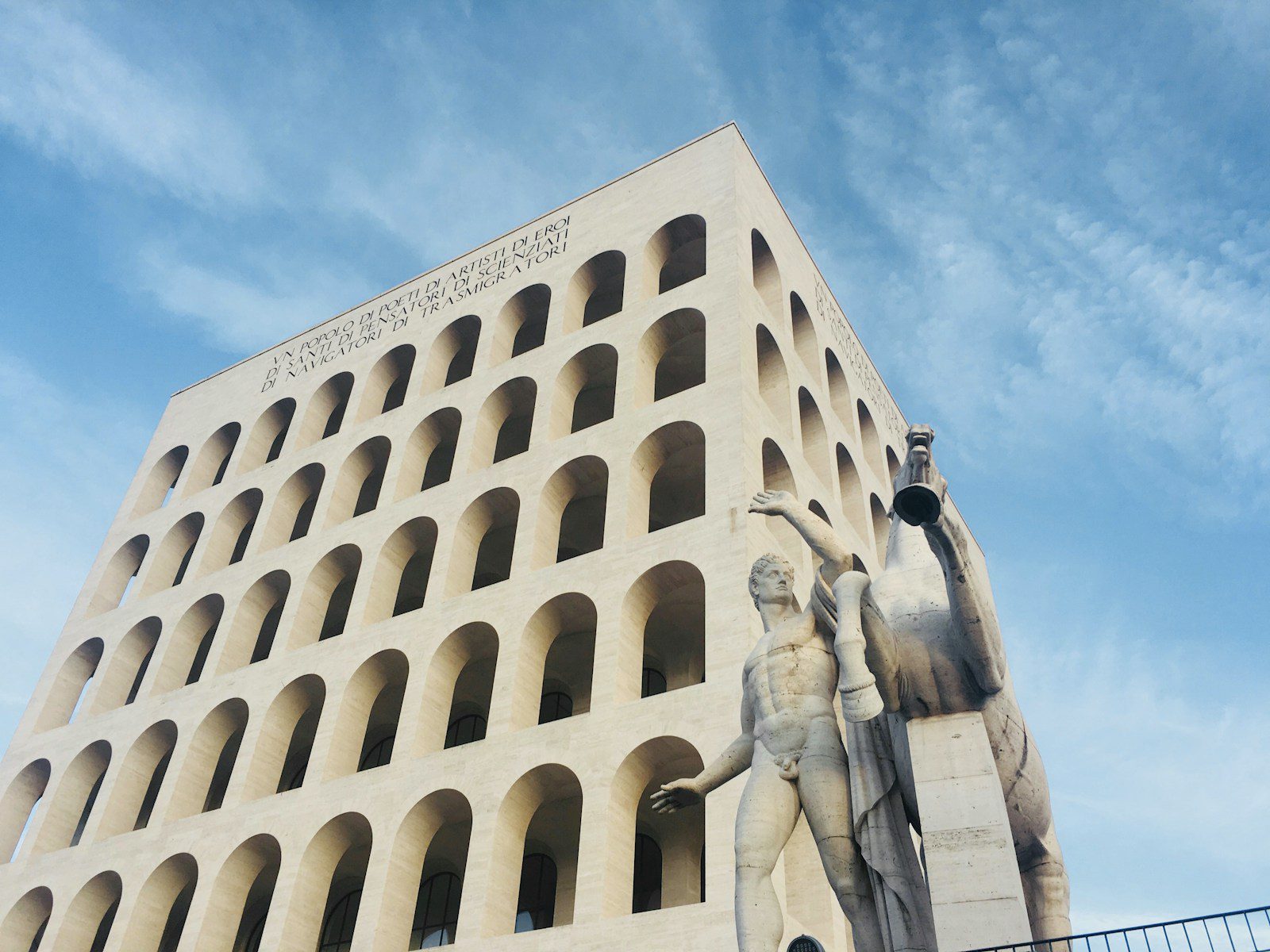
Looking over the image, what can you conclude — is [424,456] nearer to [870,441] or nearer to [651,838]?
[651,838]

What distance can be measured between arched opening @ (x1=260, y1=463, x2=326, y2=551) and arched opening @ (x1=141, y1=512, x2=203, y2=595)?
3564mm

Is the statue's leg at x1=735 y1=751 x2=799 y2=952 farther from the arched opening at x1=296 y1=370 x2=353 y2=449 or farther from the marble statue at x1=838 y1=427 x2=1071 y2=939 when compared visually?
the arched opening at x1=296 y1=370 x2=353 y2=449

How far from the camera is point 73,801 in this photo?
96.5ft

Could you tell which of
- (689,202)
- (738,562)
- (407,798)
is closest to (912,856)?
(738,562)

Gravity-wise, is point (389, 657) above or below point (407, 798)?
above

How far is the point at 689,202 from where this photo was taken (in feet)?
96.0

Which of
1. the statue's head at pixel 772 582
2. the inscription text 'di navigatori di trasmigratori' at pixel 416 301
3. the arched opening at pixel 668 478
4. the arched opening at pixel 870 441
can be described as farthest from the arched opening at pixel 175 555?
the statue's head at pixel 772 582

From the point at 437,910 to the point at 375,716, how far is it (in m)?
5.56

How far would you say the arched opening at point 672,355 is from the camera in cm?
2683

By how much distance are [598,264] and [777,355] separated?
6.10m

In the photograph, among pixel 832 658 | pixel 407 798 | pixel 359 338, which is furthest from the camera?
pixel 359 338

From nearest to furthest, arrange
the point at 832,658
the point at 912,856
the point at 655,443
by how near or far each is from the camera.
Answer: the point at 912,856 < the point at 832,658 < the point at 655,443

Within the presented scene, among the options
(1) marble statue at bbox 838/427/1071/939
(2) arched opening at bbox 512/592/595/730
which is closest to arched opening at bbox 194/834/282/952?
(2) arched opening at bbox 512/592/595/730

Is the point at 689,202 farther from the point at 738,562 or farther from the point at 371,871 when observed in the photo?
the point at 371,871
